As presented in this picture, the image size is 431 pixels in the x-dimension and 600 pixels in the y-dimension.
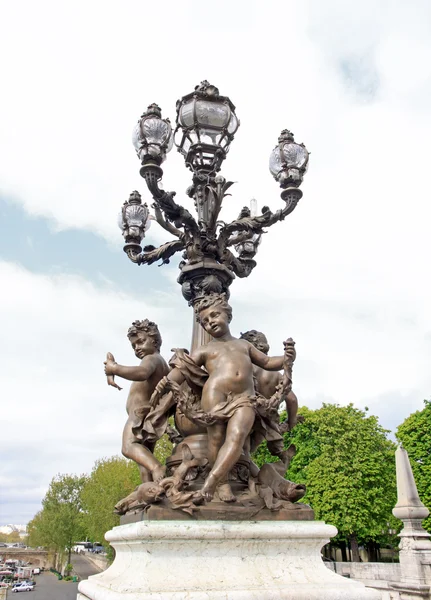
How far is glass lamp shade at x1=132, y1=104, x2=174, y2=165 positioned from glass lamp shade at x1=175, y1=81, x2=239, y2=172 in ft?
1.68

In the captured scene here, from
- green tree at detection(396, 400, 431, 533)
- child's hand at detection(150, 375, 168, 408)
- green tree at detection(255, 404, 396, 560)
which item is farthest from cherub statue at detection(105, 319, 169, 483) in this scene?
green tree at detection(396, 400, 431, 533)

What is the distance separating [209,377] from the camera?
4684mm

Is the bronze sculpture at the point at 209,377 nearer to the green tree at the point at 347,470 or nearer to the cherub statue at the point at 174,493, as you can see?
the cherub statue at the point at 174,493

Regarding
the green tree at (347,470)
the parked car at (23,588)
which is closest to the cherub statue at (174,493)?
the green tree at (347,470)

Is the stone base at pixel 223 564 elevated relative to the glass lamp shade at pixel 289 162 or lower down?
lower down

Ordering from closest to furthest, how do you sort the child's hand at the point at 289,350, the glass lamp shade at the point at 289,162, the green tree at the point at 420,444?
the child's hand at the point at 289,350 → the glass lamp shade at the point at 289,162 → the green tree at the point at 420,444

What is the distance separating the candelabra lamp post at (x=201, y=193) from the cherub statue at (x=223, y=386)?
0.76 meters

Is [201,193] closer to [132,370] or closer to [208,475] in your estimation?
[132,370]

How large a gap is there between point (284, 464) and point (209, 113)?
4308 millimetres

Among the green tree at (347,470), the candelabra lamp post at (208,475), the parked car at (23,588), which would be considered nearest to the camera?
the candelabra lamp post at (208,475)

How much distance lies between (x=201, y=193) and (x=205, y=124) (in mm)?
896

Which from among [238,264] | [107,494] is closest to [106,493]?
[107,494]

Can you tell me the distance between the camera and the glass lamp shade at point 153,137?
19.8 ft

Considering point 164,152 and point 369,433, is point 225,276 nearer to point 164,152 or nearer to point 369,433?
point 164,152
